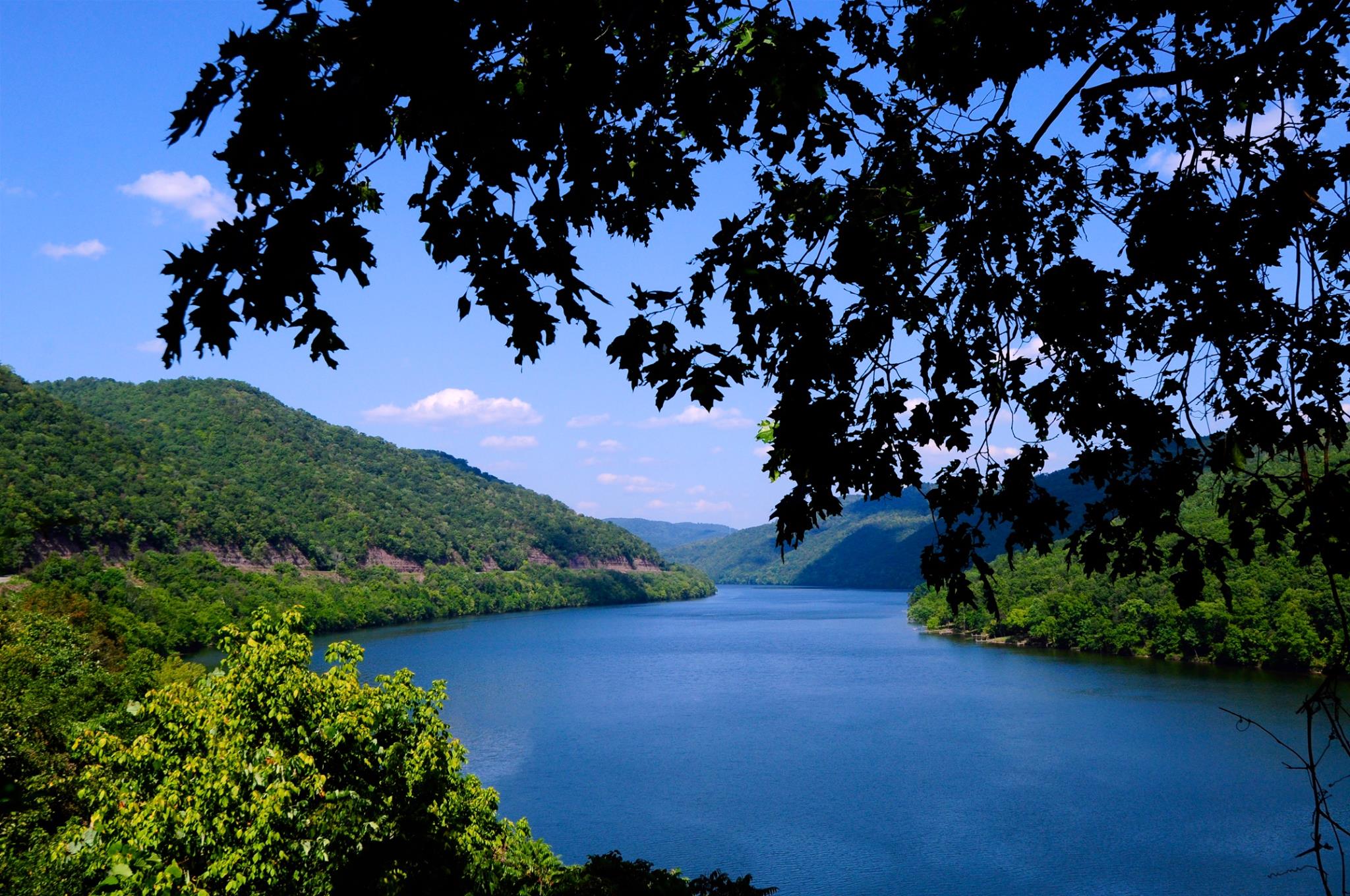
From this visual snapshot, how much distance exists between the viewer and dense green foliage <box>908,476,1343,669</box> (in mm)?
49938

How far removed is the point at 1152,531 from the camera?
13.7 feet

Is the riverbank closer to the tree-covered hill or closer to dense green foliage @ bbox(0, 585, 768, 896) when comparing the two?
dense green foliage @ bbox(0, 585, 768, 896)

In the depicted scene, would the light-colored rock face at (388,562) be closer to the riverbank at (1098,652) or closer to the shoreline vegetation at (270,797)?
the riverbank at (1098,652)

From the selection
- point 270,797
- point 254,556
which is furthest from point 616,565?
point 270,797

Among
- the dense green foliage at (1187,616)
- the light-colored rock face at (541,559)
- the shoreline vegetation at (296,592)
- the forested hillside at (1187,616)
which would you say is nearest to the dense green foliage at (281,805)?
the shoreline vegetation at (296,592)

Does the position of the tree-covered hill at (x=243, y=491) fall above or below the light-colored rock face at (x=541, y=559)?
above

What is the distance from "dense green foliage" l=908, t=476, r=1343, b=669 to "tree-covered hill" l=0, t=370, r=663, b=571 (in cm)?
6434

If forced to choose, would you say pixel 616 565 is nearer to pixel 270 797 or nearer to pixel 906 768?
pixel 906 768

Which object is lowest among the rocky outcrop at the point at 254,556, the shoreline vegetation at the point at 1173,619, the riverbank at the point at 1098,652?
the riverbank at the point at 1098,652

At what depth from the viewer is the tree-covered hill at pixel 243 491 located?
71.1 m

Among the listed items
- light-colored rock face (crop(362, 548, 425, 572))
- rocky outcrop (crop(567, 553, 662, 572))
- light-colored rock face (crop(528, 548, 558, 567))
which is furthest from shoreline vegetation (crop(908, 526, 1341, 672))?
rocky outcrop (crop(567, 553, 662, 572))

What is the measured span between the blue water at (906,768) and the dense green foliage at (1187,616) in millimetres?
2657

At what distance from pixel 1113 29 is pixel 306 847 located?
506 inches

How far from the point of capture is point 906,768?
105ft
